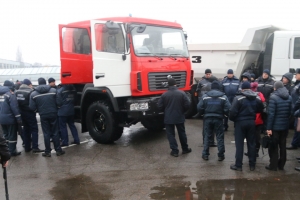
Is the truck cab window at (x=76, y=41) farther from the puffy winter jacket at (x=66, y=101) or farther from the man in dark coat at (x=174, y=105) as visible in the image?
the man in dark coat at (x=174, y=105)

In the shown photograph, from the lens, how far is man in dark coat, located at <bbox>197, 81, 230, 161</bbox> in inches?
226

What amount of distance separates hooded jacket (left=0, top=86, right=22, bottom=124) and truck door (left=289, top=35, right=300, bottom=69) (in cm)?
736

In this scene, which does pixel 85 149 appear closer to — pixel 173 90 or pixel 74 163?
pixel 74 163

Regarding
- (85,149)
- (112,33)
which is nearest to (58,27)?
(112,33)

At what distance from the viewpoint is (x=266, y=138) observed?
17.4ft

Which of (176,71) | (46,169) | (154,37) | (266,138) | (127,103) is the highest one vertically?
(154,37)

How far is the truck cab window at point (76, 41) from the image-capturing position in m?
7.45

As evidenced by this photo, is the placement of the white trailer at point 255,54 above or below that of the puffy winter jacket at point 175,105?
above

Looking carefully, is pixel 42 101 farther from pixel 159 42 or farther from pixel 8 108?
pixel 159 42

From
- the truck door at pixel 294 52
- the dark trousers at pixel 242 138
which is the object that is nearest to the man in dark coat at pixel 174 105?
the dark trousers at pixel 242 138

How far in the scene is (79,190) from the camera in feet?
15.9

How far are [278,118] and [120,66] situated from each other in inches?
133

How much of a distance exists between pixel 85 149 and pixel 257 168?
3900 millimetres

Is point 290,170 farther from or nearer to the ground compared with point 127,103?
nearer to the ground
